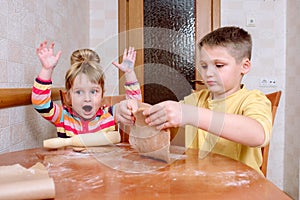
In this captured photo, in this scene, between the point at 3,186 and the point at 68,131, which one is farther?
the point at 68,131

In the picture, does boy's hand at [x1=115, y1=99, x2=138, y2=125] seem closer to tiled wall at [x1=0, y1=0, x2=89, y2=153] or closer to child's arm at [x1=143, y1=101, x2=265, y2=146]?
child's arm at [x1=143, y1=101, x2=265, y2=146]

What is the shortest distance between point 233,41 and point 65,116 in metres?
0.69

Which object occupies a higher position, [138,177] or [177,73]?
[177,73]

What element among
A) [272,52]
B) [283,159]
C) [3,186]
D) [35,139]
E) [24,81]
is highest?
[272,52]

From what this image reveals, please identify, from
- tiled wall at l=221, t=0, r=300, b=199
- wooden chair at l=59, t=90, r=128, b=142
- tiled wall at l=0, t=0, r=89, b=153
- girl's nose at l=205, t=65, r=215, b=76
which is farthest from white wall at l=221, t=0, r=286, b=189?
girl's nose at l=205, t=65, r=215, b=76

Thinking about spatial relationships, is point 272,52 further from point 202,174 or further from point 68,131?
point 202,174

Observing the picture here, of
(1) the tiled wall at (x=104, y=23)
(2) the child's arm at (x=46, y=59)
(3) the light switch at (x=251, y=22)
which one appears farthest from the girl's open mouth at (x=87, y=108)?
(3) the light switch at (x=251, y=22)

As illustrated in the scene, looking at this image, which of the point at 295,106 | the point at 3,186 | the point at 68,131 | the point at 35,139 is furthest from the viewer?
the point at 295,106

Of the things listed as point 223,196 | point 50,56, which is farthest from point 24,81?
point 223,196

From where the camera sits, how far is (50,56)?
115cm

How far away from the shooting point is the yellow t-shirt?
89cm

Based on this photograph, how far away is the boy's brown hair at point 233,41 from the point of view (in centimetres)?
115

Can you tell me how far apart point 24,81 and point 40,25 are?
1.17ft

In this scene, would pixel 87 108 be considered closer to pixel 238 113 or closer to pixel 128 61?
pixel 128 61
